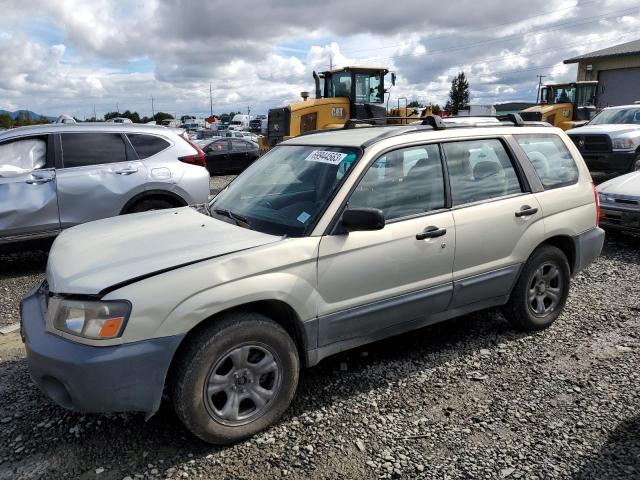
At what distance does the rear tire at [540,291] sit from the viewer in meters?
4.25

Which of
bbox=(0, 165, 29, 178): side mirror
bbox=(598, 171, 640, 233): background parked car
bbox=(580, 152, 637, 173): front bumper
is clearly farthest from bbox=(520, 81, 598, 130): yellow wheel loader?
bbox=(0, 165, 29, 178): side mirror

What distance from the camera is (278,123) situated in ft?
47.0

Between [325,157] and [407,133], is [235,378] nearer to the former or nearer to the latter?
[325,157]

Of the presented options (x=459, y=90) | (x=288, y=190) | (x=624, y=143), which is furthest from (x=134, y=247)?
(x=459, y=90)

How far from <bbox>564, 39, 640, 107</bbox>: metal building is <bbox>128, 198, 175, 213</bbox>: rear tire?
3239cm

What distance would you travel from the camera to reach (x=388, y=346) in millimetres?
4234

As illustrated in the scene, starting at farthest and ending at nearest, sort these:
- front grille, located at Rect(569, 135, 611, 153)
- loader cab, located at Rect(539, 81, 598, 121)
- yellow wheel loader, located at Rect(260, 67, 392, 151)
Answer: loader cab, located at Rect(539, 81, 598, 121) < yellow wheel loader, located at Rect(260, 67, 392, 151) < front grille, located at Rect(569, 135, 611, 153)

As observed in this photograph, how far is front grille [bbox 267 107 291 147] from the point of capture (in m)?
13.8

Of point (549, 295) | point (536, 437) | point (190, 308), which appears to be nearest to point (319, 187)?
point (190, 308)

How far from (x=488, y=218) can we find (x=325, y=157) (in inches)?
51.1

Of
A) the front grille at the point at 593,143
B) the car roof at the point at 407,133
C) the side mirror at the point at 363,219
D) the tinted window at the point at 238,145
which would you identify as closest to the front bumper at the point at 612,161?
the front grille at the point at 593,143

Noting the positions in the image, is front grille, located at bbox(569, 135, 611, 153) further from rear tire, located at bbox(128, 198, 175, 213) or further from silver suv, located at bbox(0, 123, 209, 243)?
rear tire, located at bbox(128, 198, 175, 213)

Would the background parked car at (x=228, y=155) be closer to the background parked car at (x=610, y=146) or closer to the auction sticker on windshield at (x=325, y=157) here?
the background parked car at (x=610, y=146)

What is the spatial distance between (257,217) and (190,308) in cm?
97
